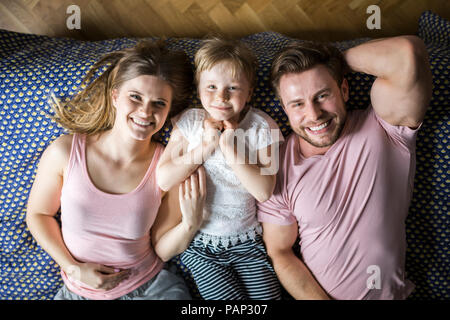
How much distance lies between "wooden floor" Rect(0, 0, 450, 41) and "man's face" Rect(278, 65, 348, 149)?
2.13 ft

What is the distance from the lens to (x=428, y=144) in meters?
1.33

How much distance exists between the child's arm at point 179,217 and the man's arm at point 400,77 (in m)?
0.74

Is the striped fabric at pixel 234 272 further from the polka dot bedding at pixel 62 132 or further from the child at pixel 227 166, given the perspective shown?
the polka dot bedding at pixel 62 132

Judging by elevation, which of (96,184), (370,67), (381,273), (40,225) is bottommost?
(381,273)

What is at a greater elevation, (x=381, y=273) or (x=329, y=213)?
(x=329, y=213)

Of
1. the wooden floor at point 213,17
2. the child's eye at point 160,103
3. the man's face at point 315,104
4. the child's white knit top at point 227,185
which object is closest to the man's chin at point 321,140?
the man's face at point 315,104

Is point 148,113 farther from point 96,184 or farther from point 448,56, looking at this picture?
point 448,56

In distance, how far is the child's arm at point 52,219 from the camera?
1.35 meters

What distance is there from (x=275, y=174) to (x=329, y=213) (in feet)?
0.84

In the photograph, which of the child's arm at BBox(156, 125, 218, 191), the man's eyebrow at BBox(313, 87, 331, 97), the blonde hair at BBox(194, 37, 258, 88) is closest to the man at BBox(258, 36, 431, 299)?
the man's eyebrow at BBox(313, 87, 331, 97)

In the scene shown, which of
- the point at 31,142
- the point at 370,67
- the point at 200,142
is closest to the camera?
the point at 370,67

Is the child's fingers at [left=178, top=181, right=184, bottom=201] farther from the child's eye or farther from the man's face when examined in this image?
the man's face

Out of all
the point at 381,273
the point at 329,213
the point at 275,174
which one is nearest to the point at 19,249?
the point at 275,174

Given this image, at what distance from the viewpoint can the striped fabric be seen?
1397 millimetres
